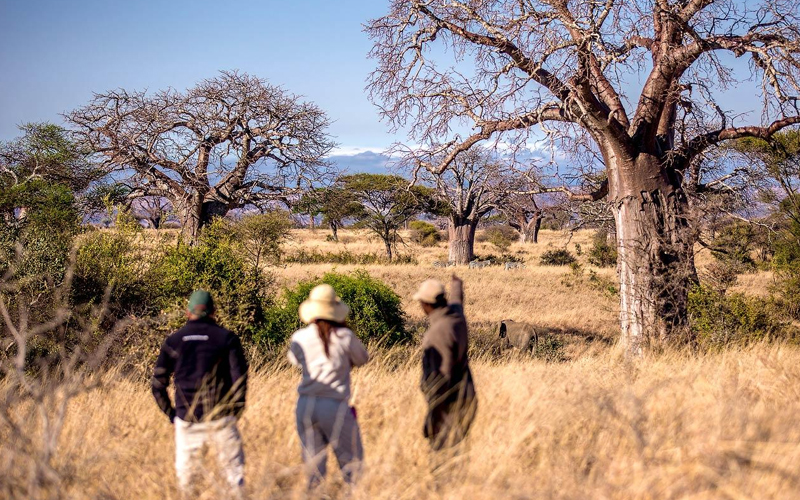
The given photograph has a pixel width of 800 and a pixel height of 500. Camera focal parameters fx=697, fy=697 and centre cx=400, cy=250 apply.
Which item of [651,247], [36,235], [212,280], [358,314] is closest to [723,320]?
[651,247]

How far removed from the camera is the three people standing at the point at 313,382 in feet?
12.9

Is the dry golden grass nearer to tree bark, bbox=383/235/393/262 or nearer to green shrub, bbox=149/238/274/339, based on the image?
green shrub, bbox=149/238/274/339

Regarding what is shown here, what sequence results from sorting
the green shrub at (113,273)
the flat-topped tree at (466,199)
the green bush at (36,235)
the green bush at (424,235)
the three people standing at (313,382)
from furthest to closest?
the green bush at (424,235), the flat-topped tree at (466,199), the green shrub at (113,273), the green bush at (36,235), the three people standing at (313,382)

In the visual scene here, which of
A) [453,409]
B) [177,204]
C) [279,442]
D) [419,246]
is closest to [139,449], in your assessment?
[279,442]

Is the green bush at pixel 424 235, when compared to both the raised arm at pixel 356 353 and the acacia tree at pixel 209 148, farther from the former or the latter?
the raised arm at pixel 356 353

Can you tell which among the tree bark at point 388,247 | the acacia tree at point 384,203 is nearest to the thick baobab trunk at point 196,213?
the tree bark at point 388,247

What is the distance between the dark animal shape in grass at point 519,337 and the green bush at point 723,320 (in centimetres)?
353

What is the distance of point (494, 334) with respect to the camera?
49.5ft

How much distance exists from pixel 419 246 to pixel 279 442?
151 ft

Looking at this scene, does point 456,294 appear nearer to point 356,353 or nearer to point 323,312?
point 356,353

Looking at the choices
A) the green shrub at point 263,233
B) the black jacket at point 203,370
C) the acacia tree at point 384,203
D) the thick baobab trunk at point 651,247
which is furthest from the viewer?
the acacia tree at point 384,203

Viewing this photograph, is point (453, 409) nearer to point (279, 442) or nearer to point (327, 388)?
point (327, 388)

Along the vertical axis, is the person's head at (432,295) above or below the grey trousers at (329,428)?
above

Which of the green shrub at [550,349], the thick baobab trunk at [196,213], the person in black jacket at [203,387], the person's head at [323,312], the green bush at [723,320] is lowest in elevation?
the green shrub at [550,349]
